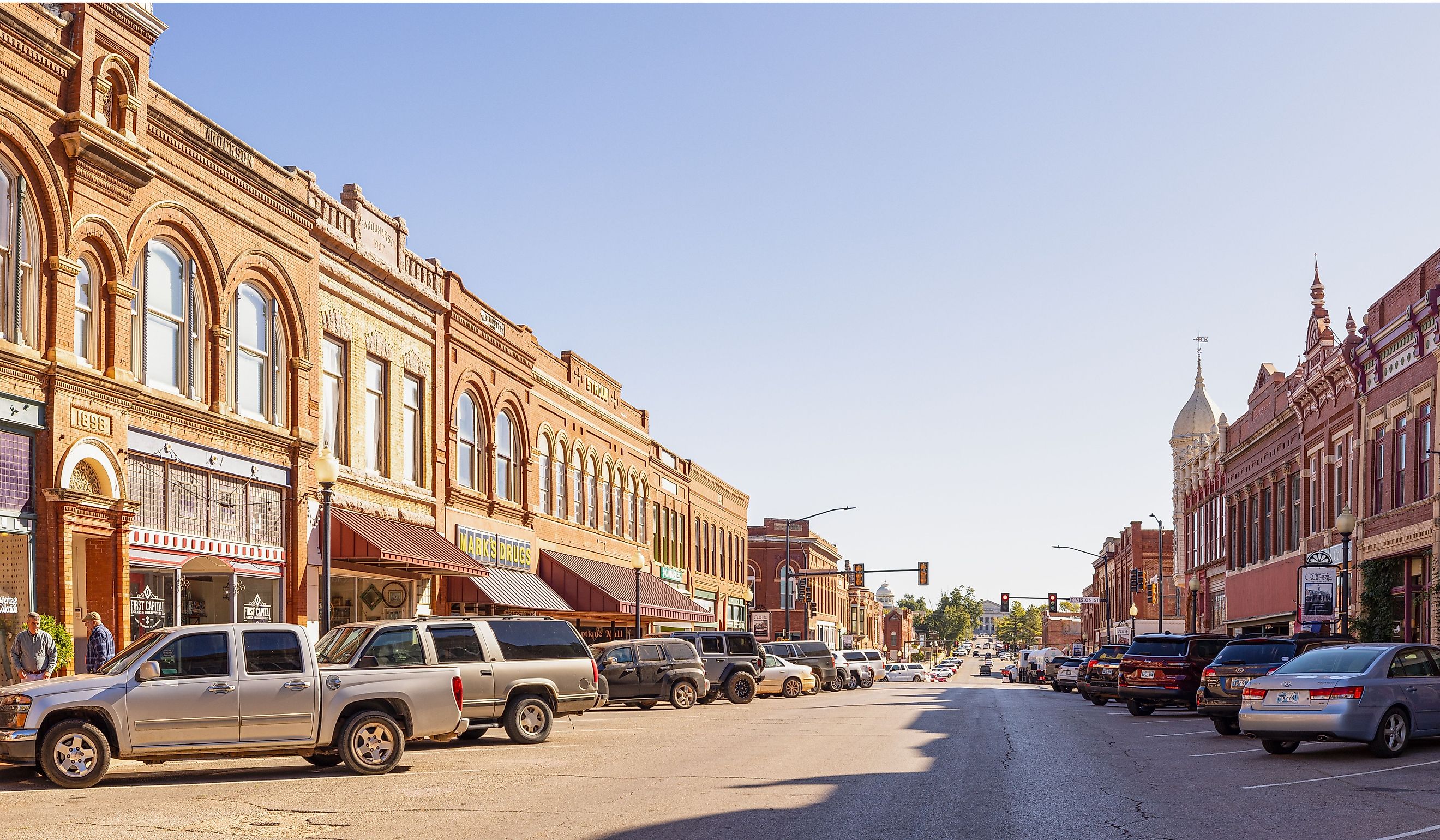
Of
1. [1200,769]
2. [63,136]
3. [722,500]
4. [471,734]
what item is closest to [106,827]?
[471,734]

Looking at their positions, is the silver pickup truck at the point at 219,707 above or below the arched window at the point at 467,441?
below

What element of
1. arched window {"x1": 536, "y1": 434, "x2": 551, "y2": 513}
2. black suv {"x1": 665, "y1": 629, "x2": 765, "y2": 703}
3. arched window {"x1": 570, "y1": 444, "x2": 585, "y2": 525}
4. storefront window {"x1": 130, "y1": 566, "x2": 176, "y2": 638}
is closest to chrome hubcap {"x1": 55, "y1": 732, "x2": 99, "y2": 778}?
storefront window {"x1": 130, "y1": 566, "x2": 176, "y2": 638}

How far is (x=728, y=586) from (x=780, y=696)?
96.3ft

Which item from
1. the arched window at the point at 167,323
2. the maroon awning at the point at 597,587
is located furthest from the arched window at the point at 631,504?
the arched window at the point at 167,323

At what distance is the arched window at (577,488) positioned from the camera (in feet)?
159

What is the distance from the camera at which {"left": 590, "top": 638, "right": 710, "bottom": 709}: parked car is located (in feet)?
108

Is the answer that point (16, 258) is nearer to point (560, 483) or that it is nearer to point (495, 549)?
point (495, 549)

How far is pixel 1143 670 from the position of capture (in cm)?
3067

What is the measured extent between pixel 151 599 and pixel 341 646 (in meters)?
7.63

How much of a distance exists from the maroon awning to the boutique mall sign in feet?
3.03

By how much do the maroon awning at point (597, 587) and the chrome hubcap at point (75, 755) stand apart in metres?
28.9

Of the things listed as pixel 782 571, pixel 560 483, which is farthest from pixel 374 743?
pixel 782 571

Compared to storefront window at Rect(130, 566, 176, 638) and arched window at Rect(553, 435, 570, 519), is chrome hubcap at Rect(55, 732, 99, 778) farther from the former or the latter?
arched window at Rect(553, 435, 570, 519)

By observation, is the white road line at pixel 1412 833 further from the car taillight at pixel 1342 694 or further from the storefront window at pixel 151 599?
the storefront window at pixel 151 599
